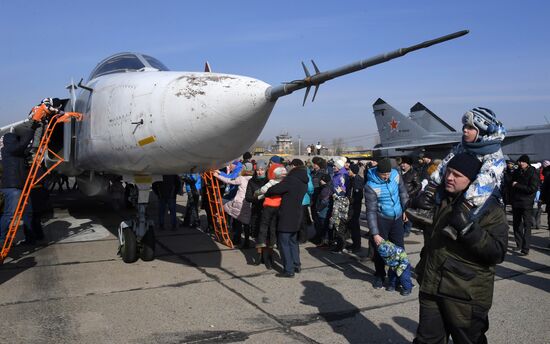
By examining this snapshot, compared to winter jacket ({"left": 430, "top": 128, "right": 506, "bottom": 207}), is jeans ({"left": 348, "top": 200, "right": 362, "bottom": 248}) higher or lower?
lower

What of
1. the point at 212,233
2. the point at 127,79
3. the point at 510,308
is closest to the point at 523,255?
the point at 510,308

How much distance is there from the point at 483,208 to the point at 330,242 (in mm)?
5560

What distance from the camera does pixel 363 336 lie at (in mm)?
4066

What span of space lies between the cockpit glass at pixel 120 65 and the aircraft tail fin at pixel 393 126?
948 inches

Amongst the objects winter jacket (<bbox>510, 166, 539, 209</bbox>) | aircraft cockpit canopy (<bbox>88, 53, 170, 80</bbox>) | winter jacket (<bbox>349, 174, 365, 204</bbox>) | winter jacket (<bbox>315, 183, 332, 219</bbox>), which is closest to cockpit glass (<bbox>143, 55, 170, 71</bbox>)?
Result: aircraft cockpit canopy (<bbox>88, 53, 170, 80</bbox>)

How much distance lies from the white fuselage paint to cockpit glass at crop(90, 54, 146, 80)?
2.84 ft

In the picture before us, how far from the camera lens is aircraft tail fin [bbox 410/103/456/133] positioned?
2915 cm

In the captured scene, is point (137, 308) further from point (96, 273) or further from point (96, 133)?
point (96, 133)

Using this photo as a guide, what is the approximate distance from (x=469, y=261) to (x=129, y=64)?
5.50 metres

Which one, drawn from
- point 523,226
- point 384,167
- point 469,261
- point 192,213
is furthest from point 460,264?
point 192,213

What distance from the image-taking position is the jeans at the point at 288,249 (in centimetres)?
609

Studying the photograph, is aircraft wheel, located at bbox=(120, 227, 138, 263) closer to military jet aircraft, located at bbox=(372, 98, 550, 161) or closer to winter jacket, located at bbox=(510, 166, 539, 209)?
winter jacket, located at bbox=(510, 166, 539, 209)

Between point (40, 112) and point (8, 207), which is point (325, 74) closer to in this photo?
point (40, 112)

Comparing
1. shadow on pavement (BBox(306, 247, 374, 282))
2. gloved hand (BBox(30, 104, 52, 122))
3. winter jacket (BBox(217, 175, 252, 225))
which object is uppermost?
gloved hand (BBox(30, 104, 52, 122))
